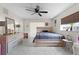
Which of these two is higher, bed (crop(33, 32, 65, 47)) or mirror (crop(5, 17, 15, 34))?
mirror (crop(5, 17, 15, 34))

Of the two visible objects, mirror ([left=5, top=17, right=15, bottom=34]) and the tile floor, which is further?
mirror ([left=5, top=17, right=15, bottom=34])

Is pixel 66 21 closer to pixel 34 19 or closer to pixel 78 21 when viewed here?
pixel 78 21

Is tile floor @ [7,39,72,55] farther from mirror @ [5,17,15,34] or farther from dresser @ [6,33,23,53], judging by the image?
mirror @ [5,17,15,34]

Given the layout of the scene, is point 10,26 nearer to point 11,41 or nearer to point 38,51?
point 11,41

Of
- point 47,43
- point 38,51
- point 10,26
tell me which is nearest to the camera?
point 38,51

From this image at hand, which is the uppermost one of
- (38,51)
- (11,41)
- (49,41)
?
(11,41)

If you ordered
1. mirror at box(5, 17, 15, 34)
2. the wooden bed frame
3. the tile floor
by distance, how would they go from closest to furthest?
1. the tile floor
2. mirror at box(5, 17, 15, 34)
3. the wooden bed frame

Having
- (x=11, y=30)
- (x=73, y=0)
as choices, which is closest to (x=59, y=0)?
(x=73, y=0)

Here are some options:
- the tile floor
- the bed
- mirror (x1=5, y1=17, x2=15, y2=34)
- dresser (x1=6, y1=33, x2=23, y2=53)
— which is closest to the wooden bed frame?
the bed

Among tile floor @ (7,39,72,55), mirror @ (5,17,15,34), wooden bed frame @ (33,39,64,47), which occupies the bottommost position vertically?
tile floor @ (7,39,72,55)

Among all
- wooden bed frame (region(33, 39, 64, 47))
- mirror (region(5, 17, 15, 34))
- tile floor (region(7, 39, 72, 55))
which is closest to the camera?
tile floor (region(7, 39, 72, 55))

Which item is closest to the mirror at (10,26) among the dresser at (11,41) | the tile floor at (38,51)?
the dresser at (11,41)

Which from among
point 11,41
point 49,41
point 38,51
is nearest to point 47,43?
point 49,41

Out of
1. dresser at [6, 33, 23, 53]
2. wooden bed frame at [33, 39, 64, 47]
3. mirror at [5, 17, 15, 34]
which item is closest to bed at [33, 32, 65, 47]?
wooden bed frame at [33, 39, 64, 47]
